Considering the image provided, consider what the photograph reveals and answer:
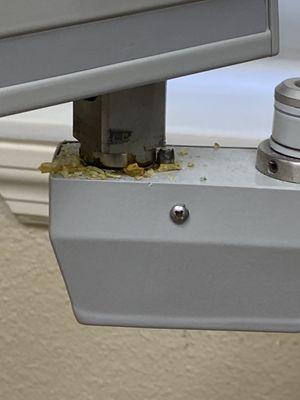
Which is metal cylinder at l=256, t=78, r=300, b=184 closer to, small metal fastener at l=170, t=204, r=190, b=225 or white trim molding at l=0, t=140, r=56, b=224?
small metal fastener at l=170, t=204, r=190, b=225

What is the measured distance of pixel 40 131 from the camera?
23.5 inches

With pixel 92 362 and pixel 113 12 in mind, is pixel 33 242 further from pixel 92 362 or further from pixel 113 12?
pixel 113 12

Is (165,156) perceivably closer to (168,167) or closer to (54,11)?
(168,167)

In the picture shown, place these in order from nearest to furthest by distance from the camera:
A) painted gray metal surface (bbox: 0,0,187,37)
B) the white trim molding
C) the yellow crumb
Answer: painted gray metal surface (bbox: 0,0,187,37)
the yellow crumb
the white trim molding

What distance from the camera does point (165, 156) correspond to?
385 mm

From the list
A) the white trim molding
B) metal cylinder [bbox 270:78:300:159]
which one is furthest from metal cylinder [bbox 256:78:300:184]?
the white trim molding

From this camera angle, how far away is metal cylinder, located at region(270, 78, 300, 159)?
1.19 feet

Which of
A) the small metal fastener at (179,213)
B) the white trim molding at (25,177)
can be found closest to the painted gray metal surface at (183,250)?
the small metal fastener at (179,213)

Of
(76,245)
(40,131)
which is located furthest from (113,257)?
(40,131)

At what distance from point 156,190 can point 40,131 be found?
0.25 m

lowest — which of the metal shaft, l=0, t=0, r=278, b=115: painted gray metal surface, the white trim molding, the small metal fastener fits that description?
the white trim molding

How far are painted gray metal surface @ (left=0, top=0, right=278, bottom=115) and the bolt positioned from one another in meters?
0.06

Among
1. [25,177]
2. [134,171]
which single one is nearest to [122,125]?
[134,171]

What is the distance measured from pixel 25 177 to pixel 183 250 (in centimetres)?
25
